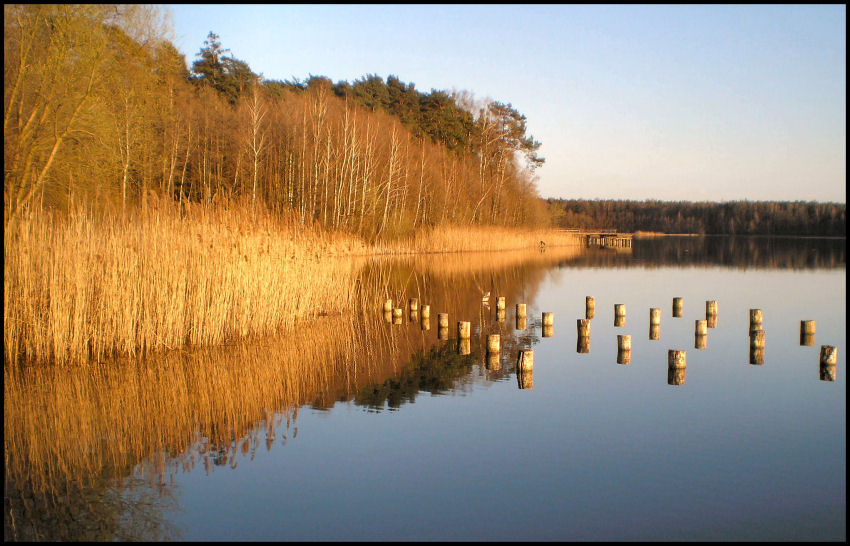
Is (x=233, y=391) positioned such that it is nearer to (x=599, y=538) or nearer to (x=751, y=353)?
(x=599, y=538)

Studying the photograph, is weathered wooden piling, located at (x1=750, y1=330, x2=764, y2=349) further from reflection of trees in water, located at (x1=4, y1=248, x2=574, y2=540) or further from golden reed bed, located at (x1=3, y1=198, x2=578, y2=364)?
golden reed bed, located at (x1=3, y1=198, x2=578, y2=364)

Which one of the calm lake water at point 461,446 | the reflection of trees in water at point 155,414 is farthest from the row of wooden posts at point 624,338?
the reflection of trees in water at point 155,414

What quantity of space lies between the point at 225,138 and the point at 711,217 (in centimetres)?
8019

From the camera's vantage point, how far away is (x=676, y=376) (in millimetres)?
9148

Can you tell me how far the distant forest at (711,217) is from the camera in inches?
3078

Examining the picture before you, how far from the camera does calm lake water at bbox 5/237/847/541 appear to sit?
474 centimetres

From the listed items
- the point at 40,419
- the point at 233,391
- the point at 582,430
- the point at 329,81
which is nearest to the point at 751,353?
the point at 582,430

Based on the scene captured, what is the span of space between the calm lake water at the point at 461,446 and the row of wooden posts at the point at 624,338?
12 cm

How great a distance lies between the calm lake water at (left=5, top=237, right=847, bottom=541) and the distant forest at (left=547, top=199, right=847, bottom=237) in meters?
63.8

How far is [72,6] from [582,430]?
16041 millimetres

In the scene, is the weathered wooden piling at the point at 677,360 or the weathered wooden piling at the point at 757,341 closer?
the weathered wooden piling at the point at 677,360

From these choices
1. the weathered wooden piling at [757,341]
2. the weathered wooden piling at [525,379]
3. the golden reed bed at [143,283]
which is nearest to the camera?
the golden reed bed at [143,283]

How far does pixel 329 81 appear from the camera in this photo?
46.7 metres

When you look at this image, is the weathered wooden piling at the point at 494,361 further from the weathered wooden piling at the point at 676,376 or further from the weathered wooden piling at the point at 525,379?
the weathered wooden piling at the point at 676,376
